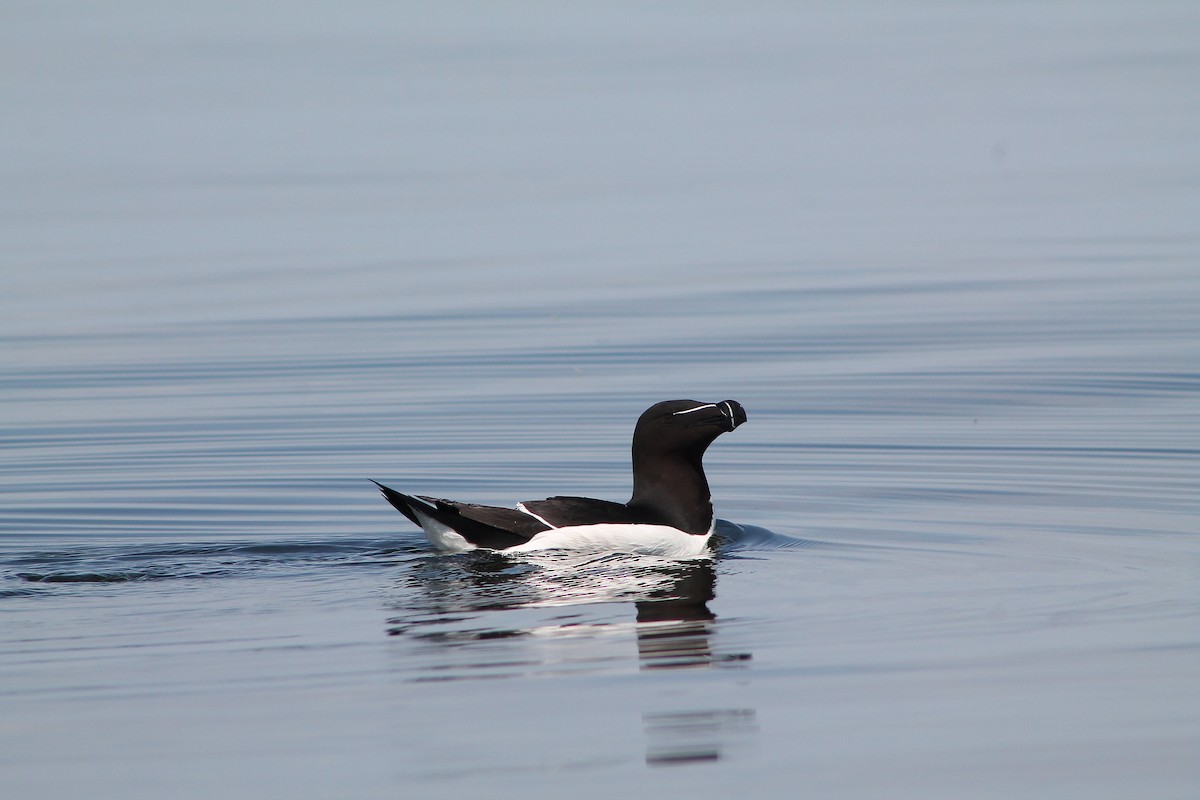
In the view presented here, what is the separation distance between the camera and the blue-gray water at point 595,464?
662cm

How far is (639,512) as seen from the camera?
426 inches

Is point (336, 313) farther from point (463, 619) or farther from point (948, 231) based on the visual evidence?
point (463, 619)

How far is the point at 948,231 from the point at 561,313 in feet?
27.5

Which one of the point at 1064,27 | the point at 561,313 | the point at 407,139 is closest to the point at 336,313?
the point at 561,313

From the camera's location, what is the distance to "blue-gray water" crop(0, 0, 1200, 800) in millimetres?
6625

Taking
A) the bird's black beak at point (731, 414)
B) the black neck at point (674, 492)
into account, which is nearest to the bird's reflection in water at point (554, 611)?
the black neck at point (674, 492)

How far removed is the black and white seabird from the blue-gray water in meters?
0.22

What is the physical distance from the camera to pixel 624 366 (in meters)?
17.0

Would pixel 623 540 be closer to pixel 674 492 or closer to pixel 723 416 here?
pixel 674 492

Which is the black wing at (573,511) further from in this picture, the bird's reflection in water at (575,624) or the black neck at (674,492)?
the black neck at (674,492)

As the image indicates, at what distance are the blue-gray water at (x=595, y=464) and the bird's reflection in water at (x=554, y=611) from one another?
0.11 ft

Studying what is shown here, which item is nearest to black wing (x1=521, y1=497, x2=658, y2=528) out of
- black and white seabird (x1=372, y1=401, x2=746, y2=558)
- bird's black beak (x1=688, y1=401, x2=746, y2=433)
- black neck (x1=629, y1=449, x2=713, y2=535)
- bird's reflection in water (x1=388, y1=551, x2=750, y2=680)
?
black and white seabird (x1=372, y1=401, x2=746, y2=558)

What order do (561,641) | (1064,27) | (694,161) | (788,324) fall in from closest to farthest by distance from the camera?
(561,641), (788,324), (694,161), (1064,27)

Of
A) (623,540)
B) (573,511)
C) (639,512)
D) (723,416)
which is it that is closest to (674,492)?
(639,512)
